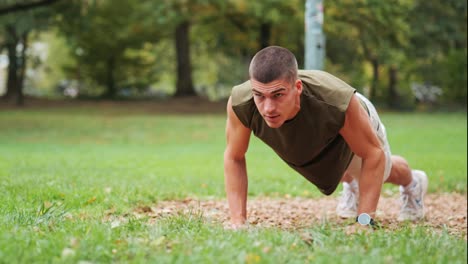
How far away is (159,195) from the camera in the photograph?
25.8ft

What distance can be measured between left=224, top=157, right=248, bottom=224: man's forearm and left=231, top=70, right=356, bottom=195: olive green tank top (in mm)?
354

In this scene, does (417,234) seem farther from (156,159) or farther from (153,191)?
(156,159)

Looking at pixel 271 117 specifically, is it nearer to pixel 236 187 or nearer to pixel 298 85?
pixel 298 85

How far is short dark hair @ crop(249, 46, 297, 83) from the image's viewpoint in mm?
4398

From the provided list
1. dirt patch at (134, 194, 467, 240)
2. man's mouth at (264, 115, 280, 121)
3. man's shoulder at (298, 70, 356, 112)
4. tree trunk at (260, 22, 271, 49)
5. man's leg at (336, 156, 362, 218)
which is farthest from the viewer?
tree trunk at (260, 22, 271, 49)

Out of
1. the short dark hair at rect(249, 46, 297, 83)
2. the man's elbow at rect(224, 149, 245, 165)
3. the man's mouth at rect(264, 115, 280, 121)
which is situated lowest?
the man's elbow at rect(224, 149, 245, 165)

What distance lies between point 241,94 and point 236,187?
801 mm

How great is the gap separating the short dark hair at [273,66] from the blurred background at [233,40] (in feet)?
63.3

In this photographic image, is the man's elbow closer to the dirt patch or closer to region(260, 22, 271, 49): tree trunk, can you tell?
the dirt patch

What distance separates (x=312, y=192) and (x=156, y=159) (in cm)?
544

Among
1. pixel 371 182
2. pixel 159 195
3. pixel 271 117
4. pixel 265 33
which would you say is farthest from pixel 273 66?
pixel 265 33

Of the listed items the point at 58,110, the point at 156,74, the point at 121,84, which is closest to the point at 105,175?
the point at 58,110

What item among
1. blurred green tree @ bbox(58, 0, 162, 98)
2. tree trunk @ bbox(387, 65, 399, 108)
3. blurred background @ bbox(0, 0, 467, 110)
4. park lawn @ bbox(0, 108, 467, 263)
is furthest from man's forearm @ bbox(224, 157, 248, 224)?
tree trunk @ bbox(387, 65, 399, 108)

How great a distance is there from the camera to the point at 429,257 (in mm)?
3723
